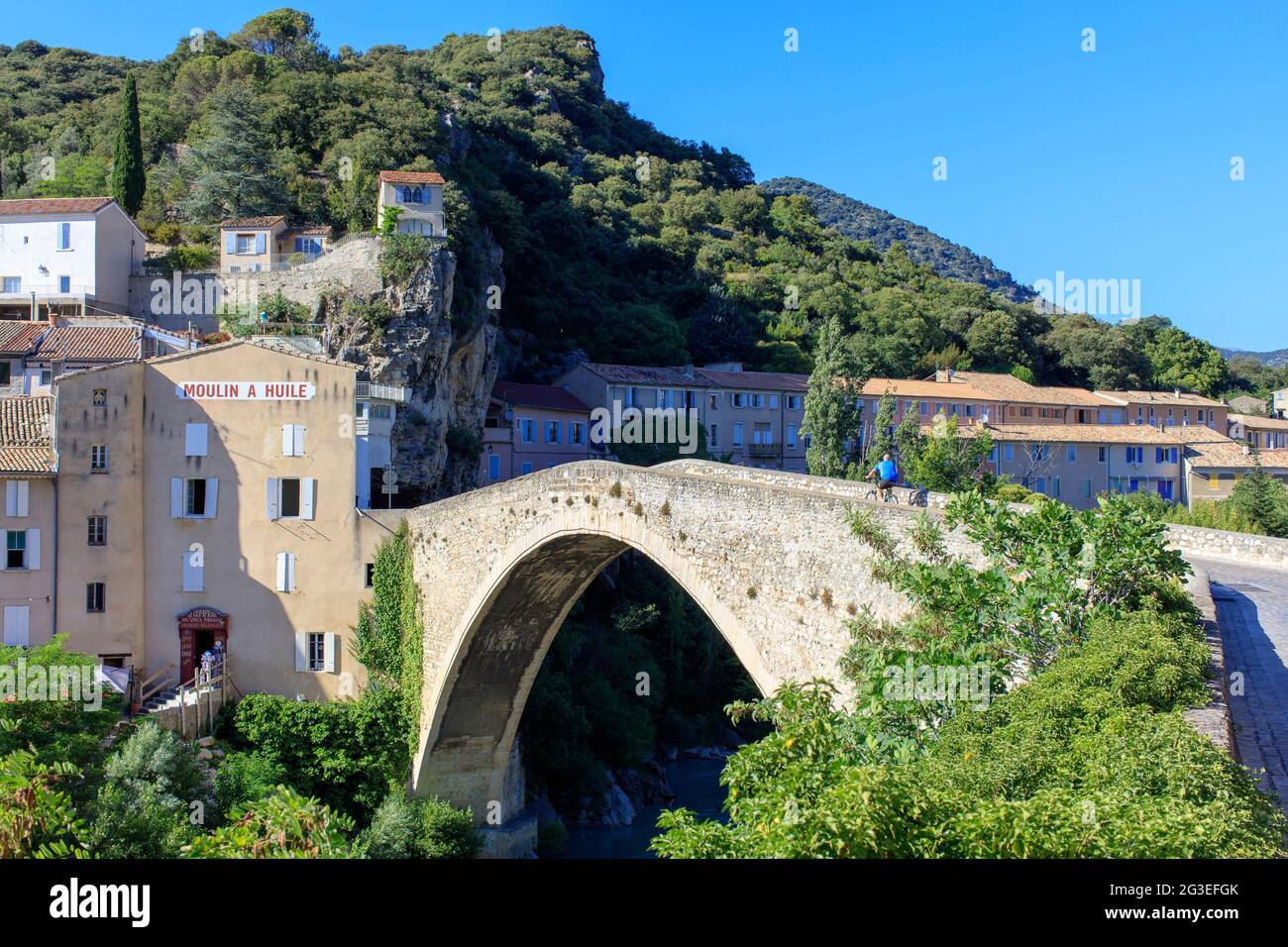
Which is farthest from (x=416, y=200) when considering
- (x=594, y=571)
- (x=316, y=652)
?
(x=594, y=571)

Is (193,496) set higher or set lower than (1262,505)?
higher

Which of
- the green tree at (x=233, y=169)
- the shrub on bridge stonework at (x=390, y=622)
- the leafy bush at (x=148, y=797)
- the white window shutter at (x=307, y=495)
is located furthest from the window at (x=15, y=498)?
the green tree at (x=233, y=169)

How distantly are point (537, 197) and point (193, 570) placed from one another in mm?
40097

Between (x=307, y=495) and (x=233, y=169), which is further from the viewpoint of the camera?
(x=233, y=169)

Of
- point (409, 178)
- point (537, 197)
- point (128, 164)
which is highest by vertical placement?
point (537, 197)

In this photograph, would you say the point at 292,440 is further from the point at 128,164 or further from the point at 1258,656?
the point at 128,164

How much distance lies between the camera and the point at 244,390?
2552 cm

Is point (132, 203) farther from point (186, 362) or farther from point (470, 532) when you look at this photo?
point (470, 532)

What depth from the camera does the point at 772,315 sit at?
63.1 m

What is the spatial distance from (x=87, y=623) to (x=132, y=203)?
75.0 ft

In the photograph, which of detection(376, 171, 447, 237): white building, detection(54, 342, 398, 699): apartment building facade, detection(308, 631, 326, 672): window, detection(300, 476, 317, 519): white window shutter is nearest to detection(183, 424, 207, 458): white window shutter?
detection(54, 342, 398, 699): apartment building facade

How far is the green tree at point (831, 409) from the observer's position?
39.7m

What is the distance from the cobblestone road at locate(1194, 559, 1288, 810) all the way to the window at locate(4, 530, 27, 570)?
22497mm
